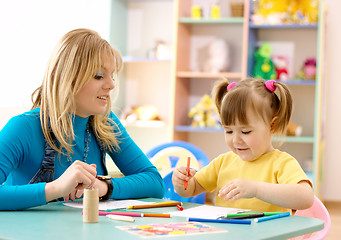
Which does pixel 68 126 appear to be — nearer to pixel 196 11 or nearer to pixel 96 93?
pixel 96 93

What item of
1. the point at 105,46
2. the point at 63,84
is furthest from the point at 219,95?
the point at 63,84

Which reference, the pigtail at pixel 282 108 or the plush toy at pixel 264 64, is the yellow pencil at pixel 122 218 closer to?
the pigtail at pixel 282 108

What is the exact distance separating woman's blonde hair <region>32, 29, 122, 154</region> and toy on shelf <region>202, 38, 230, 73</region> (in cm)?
306

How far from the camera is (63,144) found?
145cm

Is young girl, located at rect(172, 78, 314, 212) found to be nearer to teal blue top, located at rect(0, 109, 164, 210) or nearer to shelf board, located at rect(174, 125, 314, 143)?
teal blue top, located at rect(0, 109, 164, 210)

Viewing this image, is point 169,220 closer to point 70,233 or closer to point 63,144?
point 70,233

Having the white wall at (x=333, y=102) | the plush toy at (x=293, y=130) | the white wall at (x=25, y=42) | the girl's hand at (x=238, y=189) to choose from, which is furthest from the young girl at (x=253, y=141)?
A: the white wall at (x=333, y=102)

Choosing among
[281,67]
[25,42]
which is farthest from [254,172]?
[281,67]

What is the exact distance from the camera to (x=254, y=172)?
150 cm

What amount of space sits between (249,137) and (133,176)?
361 mm

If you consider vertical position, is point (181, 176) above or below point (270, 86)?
below

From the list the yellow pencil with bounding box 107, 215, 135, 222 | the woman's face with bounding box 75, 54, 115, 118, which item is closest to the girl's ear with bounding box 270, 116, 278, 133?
the woman's face with bounding box 75, 54, 115, 118

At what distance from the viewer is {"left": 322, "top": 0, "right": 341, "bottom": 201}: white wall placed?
4555 mm

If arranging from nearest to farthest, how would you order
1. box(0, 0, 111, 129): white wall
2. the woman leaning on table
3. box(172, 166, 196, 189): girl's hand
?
the woman leaning on table → box(172, 166, 196, 189): girl's hand → box(0, 0, 111, 129): white wall
